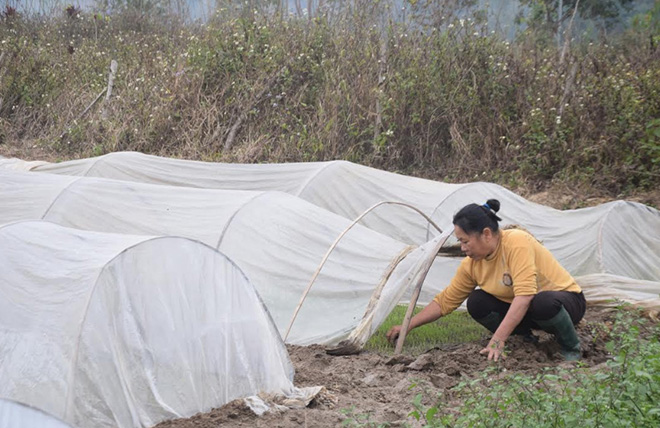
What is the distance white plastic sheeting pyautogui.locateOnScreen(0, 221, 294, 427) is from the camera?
402 cm

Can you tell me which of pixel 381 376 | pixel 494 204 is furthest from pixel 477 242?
pixel 381 376

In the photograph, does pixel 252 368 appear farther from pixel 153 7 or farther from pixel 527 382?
pixel 153 7

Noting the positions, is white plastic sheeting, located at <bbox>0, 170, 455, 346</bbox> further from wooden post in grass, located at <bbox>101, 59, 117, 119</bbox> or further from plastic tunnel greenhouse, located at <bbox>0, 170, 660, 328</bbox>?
wooden post in grass, located at <bbox>101, 59, 117, 119</bbox>

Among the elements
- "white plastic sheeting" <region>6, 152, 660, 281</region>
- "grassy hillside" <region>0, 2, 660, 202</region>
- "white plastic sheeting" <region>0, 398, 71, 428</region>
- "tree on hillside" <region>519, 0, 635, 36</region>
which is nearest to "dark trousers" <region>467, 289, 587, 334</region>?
"white plastic sheeting" <region>6, 152, 660, 281</region>

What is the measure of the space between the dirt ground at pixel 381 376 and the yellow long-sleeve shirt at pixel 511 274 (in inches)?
14.9

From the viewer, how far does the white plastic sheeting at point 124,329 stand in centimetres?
402

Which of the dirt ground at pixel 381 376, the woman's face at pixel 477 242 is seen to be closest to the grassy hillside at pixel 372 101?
the dirt ground at pixel 381 376

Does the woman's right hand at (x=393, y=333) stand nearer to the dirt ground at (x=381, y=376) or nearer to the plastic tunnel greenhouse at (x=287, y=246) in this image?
the plastic tunnel greenhouse at (x=287, y=246)

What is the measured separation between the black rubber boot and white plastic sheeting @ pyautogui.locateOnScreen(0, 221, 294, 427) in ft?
5.96

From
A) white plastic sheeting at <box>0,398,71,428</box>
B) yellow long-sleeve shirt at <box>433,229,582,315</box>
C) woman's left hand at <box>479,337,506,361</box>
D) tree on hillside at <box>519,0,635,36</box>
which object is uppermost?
tree on hillside at <box>519,0,635,36</box>

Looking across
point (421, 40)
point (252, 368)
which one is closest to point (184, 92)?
point (421, 40)

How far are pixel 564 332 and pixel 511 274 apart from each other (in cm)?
54

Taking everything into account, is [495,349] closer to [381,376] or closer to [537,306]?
[537,306]

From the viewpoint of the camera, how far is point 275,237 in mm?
7172
